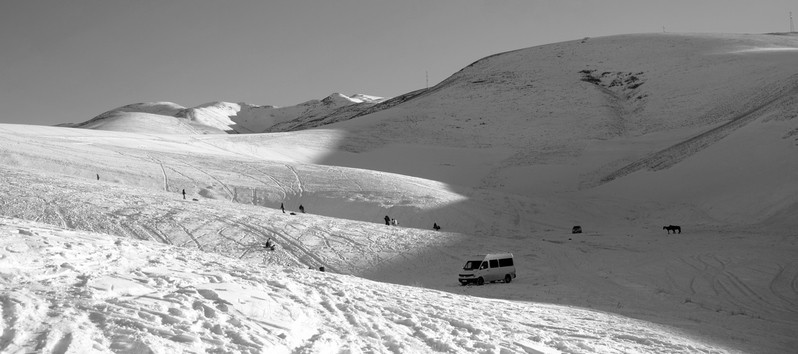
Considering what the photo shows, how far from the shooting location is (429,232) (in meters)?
37.7

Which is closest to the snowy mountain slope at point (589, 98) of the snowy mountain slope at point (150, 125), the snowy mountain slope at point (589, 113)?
the snowy mountain slope at point (589, 113)

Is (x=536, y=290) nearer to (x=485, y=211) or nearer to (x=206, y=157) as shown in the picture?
(x=485, y=211)

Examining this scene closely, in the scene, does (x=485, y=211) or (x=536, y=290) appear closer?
(x=536, y=290)

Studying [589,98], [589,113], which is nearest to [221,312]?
[589,113]

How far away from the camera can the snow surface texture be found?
1091 centimetres

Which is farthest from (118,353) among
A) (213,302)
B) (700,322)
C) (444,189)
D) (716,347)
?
(444,189)

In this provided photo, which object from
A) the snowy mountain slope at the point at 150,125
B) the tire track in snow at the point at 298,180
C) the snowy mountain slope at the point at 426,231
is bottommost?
the snowy mountain slope at the point at 426,231

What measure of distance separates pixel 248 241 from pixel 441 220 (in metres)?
17.9

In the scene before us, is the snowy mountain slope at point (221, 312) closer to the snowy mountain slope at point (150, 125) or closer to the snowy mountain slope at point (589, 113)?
the snowy mountain slope at point (589, 113)

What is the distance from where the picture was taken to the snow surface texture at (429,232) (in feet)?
35.8

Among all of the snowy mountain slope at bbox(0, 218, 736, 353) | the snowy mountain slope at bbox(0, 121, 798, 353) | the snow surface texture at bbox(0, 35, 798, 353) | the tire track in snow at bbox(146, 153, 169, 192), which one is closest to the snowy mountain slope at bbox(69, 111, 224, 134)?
the snow surface texture at bbox(0, 35, 798, 353)

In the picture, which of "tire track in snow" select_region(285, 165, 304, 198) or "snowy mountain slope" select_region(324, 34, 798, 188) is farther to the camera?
"snowy mountain slope" select_region(324, 34, 798, 188)

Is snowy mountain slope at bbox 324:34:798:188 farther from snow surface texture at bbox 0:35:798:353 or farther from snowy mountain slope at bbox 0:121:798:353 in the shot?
snowy mountain slope at bbox 0:121:798:353

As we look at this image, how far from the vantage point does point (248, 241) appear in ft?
101
